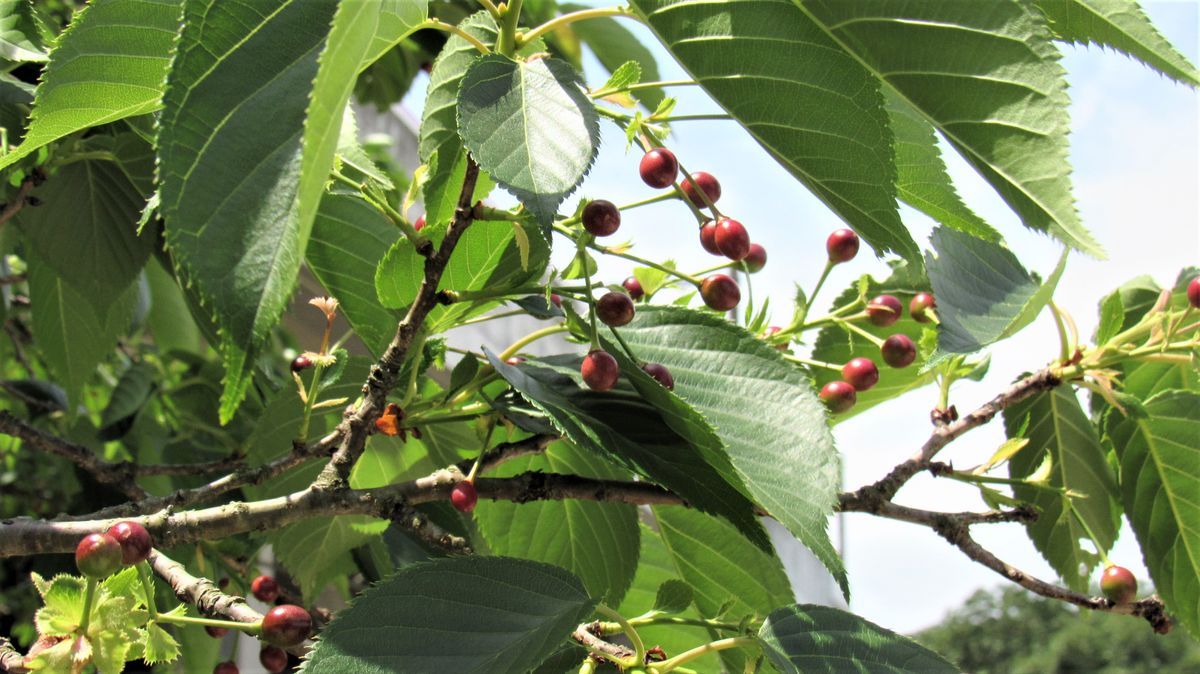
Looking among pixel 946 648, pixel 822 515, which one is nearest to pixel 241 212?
pixel 822 515

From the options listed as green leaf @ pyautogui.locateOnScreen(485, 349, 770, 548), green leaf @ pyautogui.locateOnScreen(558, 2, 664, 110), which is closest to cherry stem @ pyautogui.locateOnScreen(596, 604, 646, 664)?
green leaf @ pyautogui.locateOnScreen(485, 349, 770, 548)

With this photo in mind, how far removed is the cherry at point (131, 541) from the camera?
83 cm

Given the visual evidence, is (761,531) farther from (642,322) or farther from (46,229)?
(46,229)

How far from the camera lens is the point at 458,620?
2.92 ft

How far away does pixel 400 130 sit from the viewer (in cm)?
510

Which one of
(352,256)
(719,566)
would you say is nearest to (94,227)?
(352,256)

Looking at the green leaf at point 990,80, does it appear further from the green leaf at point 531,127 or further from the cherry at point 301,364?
the cherry at point 301,364

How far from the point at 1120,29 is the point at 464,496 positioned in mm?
663

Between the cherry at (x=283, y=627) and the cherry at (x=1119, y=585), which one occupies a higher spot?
the cherry at (x=1119, y=585)

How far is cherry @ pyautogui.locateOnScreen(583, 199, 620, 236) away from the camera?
0.95 metres

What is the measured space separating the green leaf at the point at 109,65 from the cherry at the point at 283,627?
1.32 ft

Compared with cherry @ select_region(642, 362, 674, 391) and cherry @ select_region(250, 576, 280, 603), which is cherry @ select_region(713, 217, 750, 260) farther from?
cherry @ select_region(250, 576, 280, 603)

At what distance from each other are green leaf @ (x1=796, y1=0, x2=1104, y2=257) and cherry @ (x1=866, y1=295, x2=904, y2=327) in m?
0.51

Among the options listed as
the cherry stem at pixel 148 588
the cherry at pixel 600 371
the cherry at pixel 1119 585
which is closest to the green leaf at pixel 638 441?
the cherry at pixel 600 371
